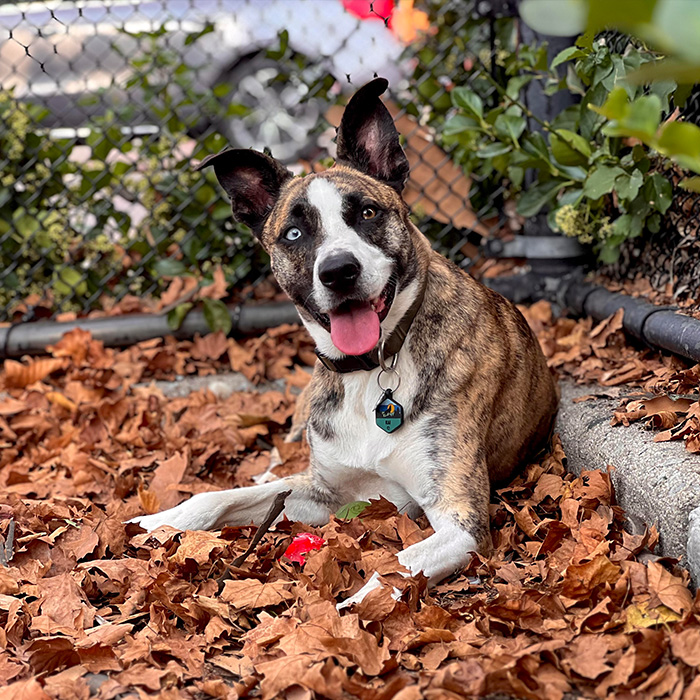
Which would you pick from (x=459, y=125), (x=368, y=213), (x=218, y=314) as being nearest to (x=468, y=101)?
(x=459, y=125)

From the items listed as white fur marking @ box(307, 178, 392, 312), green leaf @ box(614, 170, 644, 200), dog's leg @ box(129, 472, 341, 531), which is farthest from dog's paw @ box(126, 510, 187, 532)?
green leaf @ box(614, 170, 644, 200)

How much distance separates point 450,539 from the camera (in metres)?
2.41

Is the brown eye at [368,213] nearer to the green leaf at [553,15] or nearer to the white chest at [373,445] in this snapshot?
the white chest at [373,445]

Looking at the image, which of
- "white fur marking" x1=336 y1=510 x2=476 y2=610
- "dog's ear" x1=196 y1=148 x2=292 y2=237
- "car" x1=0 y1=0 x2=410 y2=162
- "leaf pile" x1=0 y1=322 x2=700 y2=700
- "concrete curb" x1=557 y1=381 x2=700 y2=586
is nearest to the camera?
"leaf pile" x1=0 y1=322 x2=700 y2=700

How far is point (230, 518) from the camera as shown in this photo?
2.91 m

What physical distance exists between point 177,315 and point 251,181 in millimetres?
1767

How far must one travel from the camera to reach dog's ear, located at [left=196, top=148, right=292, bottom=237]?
2.96 m

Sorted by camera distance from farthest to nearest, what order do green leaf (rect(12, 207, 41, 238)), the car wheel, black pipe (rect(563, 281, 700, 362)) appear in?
the car wheel < green leaf (rect(12, 207, 41, 238)) < black pipe (rect(563, 281, 700, 362))

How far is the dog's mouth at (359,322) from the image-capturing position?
2611 mm

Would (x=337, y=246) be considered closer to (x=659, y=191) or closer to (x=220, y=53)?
(x=659, y=191)

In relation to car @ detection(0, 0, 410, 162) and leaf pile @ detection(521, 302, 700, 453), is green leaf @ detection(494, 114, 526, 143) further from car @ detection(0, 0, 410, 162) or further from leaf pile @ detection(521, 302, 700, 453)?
leaf pile @ detection(521, 302, 700, 453)

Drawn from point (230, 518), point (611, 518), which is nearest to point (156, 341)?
point (230, 518)

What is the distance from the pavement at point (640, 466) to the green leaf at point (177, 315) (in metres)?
2.23

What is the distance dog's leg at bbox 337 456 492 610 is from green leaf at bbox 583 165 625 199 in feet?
4.16
